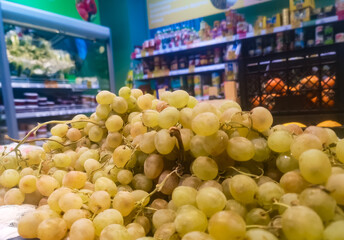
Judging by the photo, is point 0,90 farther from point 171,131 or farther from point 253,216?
point 253,216

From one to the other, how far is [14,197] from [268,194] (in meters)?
0.65

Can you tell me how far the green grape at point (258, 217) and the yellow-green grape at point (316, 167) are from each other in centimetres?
9

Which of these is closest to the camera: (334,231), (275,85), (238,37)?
(334,231)

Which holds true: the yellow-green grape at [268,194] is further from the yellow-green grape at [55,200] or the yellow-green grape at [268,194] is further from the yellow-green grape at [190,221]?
the yellow-green grape at [55,200]

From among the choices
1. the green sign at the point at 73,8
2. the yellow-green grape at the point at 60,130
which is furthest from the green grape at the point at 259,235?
the green sign at the point at 73,8

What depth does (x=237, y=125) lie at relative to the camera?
55cm

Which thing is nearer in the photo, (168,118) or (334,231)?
(334,231)

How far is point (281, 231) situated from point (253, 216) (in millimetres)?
50

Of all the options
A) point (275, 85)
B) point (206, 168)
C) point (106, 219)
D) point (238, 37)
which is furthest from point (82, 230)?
point (238, 37)

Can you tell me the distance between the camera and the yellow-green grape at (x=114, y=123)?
0.77 m

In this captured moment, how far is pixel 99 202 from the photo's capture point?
53 cm

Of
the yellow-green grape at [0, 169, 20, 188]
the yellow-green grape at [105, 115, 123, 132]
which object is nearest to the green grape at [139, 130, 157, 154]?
the yellow-green grape at [105, 115, 123, 132]

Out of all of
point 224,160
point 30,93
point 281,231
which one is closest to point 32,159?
point 224,160

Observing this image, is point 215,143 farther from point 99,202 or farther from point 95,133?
point 95,133
